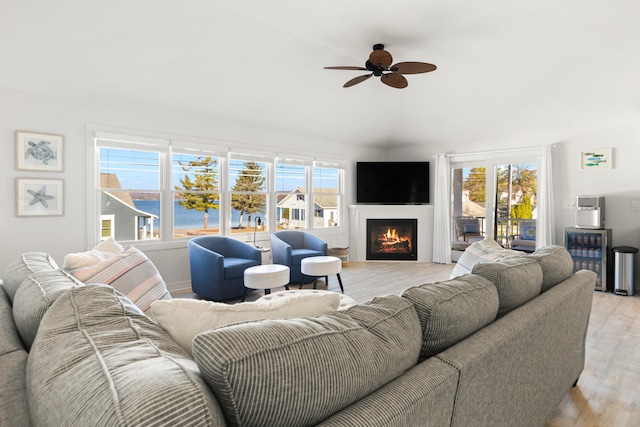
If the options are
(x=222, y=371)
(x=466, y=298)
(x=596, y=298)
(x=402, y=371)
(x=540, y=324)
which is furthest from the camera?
(x=596, y=298)

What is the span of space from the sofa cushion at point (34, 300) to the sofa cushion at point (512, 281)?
5.39 feet

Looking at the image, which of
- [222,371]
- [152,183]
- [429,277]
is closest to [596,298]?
[429,277]

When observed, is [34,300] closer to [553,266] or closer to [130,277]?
[130,277]

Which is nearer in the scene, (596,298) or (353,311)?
(353,311)

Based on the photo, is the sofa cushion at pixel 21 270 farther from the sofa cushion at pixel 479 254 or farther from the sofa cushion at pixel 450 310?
the sofa cushion at pixel 479 254

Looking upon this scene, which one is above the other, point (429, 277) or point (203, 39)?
point (203, 39)

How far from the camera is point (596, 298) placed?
178 inches

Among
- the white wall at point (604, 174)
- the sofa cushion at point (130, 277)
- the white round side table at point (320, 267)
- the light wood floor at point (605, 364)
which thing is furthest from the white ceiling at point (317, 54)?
the light wood floor at point (605, 364)

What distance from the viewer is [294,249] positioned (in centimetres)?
550

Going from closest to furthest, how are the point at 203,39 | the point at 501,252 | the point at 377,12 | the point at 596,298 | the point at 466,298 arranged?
the point at 466,298 < the point at 501,252 < the point at 377,12 < the point at 203,39 < the point at 596,298

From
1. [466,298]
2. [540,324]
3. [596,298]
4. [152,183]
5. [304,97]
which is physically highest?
[304,97]

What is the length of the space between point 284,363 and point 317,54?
160 inches

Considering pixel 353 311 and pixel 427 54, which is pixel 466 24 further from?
pixel 353 311

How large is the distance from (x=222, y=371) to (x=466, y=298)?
95cm
